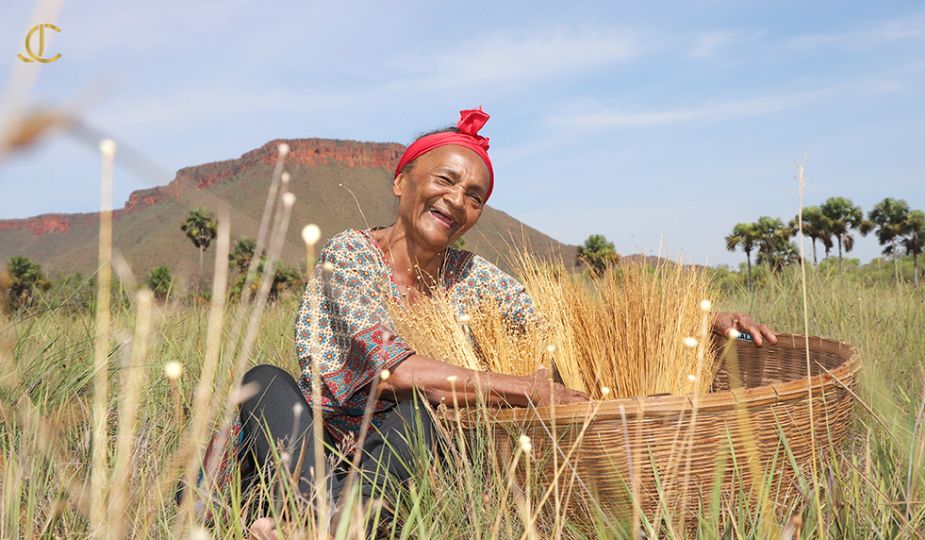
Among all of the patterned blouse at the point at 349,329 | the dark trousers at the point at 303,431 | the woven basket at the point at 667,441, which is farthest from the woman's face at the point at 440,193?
the woven basket at the point at 667,441

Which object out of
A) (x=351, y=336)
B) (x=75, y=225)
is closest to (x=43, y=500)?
(x=351, y=336)

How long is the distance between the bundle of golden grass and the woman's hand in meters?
0.26

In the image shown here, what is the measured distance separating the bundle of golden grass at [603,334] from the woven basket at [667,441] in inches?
14.7

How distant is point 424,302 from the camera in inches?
89.5

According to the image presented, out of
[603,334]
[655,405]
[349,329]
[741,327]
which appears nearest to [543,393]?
[655,405]

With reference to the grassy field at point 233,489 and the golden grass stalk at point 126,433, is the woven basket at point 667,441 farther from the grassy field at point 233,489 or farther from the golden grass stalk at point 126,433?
the golden grass stalk at point 126,433

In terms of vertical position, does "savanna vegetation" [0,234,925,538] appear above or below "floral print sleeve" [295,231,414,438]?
below

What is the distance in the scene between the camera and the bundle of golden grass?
7.09 feet

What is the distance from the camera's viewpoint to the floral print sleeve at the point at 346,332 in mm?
2000

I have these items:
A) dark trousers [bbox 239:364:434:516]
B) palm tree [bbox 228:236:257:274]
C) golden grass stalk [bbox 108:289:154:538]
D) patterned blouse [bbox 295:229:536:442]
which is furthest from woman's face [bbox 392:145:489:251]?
golden grass stalk [bbox 108:289:154:538]

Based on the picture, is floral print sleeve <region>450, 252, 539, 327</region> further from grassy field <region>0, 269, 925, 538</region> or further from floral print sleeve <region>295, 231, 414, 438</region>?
grassy field <region>0, 269, 925, 538</region>

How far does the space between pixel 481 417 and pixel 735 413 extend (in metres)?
0.61

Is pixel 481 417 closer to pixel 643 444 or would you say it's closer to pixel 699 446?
pixel 643 444

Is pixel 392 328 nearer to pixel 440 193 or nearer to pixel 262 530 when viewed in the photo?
pixel 440 193
